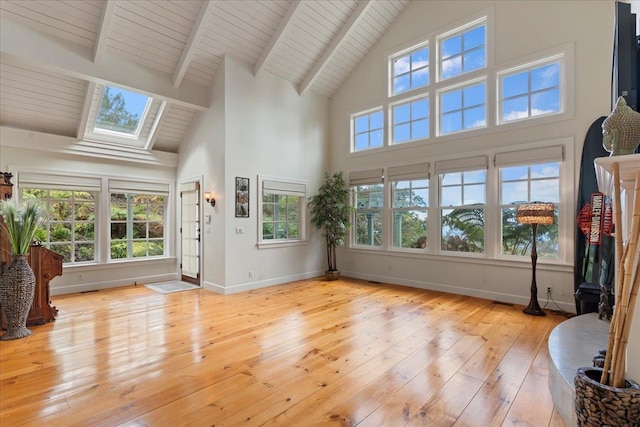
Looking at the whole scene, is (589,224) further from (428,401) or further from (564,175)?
(428,401)

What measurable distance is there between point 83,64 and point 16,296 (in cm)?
318

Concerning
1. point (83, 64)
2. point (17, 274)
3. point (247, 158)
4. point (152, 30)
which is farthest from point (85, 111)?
point (17, 274)

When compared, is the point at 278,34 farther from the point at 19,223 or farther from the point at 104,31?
the point at 19,223

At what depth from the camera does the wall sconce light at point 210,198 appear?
5797 mm

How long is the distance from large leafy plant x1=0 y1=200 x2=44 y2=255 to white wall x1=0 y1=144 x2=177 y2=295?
6.81 ft

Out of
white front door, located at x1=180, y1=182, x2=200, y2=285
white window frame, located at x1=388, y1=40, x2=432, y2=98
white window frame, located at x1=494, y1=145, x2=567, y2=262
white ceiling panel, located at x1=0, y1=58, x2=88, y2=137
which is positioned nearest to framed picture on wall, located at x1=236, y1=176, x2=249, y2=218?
white front door, located at x1=180, y1=182, x2=200, y2=285

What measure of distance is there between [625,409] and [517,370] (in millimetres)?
1240

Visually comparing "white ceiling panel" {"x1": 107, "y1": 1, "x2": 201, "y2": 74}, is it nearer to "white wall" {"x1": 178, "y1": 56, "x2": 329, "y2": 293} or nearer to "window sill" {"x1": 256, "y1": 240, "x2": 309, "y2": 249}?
"white wall" {"x1": 178, "y1": 56, "x2": 329, "y2": 293}

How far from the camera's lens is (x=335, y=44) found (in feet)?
20.1

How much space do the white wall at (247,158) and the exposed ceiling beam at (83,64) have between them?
0.75 metres

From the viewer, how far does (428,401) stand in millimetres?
2258

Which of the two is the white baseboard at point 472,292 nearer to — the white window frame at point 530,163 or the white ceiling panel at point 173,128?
the white window frame at point 530,163

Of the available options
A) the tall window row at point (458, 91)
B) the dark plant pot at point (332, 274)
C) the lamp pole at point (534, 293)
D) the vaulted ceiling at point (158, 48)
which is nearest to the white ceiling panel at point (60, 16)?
the vaulted ceiling at point (158, 48)

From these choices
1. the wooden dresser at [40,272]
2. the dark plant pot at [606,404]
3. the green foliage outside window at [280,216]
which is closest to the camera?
the dark plant pot at [606,404]
